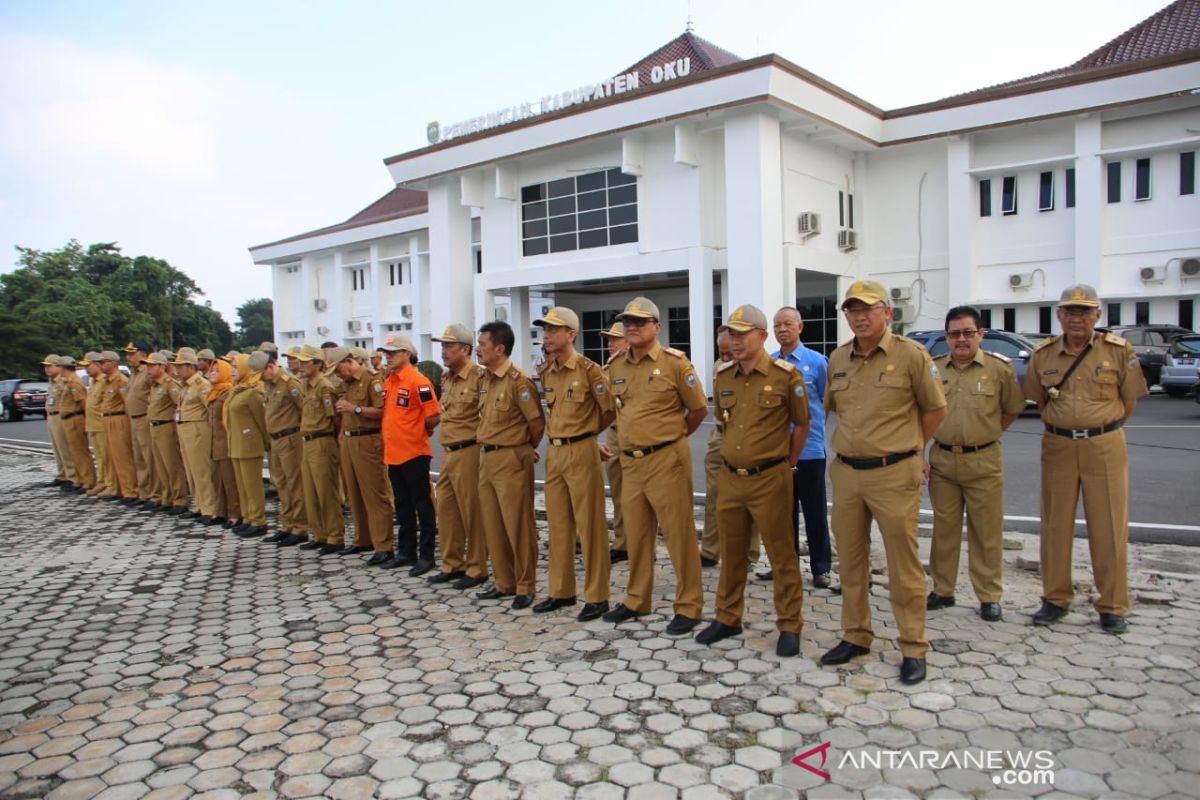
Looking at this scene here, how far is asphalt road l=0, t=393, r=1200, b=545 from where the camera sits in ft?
20.9

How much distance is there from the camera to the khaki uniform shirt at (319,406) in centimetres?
682

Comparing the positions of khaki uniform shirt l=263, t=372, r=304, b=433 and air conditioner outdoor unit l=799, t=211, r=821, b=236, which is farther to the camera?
air conditioner outdoor unit l=799, t=211, r=821, b=236

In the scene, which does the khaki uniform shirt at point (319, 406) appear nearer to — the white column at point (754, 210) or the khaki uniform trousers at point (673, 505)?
the khaki uniform trousers at point (673, 505)

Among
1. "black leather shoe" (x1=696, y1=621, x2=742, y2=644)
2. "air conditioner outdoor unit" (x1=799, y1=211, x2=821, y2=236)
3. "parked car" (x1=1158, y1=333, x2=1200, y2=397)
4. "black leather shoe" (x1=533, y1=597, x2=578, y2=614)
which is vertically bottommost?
"black leather shoe" (x1=533, y1=597, x2=578, y2=614)

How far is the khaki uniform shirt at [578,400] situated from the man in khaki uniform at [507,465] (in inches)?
13.6

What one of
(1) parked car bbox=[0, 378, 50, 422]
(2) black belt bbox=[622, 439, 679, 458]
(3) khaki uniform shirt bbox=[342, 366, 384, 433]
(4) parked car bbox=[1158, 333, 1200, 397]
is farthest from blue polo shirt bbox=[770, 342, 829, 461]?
(1) parked car bbox=[0, 378, 50, 422]

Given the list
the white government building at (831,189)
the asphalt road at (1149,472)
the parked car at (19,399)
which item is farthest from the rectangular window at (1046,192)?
the parked car at (19,399)

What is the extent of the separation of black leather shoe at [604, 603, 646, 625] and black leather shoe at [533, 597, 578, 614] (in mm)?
391

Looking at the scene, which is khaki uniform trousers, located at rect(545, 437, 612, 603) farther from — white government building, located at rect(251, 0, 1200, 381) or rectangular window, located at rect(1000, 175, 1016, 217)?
rectangular window, located at rect(1000, 175, 1016, 217)

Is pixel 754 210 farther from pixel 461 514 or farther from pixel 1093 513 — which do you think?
pixel 1093 513

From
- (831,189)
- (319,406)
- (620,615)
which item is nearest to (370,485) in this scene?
(319,406)

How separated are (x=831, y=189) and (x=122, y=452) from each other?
59.1ft

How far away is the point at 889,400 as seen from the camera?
3.87 meters

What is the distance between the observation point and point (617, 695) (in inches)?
145
